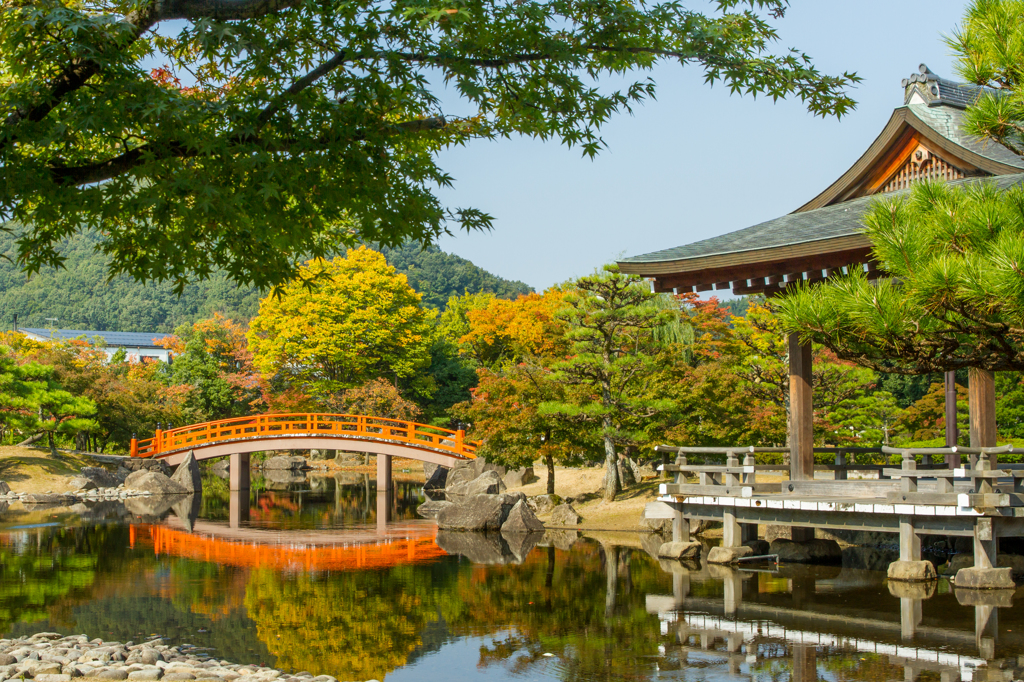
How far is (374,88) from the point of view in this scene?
5.55m

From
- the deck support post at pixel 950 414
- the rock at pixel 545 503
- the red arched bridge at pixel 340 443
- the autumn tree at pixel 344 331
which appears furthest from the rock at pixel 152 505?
the deck support post at pixel 950 414

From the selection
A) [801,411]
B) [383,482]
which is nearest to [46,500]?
[383,482]

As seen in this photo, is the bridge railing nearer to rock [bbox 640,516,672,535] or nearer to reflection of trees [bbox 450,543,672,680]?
rock [bbox 640,516,672,535]

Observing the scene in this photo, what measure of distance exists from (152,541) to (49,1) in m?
12.5

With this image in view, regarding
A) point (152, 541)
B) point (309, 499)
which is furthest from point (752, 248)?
point (309, 499)

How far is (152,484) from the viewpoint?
25.4 m

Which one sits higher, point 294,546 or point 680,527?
point 680,527

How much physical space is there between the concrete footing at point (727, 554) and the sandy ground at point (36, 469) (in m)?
19.2

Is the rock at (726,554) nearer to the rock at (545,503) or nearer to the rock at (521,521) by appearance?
the rock at (521,521)

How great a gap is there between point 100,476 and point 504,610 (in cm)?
1954

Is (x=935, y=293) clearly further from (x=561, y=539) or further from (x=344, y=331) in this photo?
(x=344, y=331)

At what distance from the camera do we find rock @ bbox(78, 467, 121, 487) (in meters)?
25.2

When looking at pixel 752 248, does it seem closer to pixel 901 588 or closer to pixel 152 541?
pixel 901 588

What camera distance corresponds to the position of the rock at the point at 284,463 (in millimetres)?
35469
